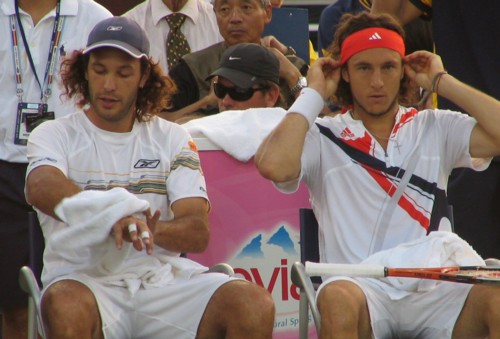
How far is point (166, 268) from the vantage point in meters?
5.21

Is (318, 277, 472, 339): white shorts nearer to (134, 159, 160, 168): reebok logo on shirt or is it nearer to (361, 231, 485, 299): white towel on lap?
(361, 231, 485, 299): white towel on lap

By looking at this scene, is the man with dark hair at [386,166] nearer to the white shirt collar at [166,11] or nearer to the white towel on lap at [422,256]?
the white towel on lap at [422,256]

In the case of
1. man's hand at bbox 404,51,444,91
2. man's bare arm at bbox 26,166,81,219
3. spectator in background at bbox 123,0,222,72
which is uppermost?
spectator in background at bbox 123,0,222,72

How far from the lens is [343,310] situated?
15.6 ft

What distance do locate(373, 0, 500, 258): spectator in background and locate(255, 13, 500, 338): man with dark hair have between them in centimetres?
76

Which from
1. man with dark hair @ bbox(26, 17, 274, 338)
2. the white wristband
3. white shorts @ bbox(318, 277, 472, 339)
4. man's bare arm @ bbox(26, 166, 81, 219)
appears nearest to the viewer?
man with dark hair @ bbox(26, 17, 274, 338)

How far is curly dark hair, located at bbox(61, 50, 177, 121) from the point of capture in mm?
5613

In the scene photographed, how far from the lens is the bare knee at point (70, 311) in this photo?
4754mm

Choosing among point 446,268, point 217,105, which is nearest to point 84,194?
point 446,268

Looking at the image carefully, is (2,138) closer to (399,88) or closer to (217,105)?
(217,105)

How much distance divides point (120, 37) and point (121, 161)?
561 millimetres

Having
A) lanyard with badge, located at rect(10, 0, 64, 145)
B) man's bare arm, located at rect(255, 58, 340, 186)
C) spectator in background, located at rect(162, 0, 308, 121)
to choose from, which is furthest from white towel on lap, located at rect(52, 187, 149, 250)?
spectator in background, located at rect(162, 0, 308, 121)

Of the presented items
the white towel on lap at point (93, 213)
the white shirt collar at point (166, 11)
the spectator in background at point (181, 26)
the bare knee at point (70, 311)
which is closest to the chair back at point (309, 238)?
the white towel on lap at point (93, 213)

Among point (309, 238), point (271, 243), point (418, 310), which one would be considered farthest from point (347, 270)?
point (271, 243)
